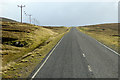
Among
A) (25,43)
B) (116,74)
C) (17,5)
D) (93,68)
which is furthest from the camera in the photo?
(17,5)

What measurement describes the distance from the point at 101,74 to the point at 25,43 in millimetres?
19257

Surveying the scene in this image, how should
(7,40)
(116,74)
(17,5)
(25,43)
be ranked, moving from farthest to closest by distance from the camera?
(17,5) < (7,40) < (25,43) < (116,74)

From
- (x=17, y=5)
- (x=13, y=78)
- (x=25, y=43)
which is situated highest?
(x=17, y=5)

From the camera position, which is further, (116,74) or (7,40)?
(7,40)

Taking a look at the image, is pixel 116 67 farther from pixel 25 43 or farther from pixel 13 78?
pixel 25 43

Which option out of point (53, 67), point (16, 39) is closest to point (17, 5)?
point (16, 39)

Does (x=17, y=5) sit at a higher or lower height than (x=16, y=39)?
higher

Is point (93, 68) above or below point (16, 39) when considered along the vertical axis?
below

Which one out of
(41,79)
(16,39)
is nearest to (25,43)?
(16,39)

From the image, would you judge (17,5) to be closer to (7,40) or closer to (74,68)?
(7,40)

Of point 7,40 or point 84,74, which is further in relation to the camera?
point 7,40

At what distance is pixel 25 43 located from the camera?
2362 cm

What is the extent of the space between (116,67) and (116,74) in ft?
4.34

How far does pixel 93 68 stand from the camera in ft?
27.1
